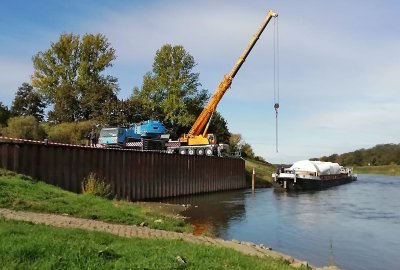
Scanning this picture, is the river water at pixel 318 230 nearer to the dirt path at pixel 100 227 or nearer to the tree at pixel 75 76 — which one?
the dirt path at pixel 100 227

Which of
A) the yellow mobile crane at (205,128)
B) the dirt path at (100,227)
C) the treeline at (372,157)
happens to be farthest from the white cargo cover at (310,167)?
the treeline at (372,157)

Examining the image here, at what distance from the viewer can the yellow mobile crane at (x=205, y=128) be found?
5478cm

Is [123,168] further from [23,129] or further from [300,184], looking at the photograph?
[300,184]

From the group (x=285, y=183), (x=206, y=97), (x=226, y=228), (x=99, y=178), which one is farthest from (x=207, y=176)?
(x=206, y=97)

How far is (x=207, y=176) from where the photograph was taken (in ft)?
164

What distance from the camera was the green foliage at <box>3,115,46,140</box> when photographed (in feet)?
164

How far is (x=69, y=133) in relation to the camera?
58.6 m

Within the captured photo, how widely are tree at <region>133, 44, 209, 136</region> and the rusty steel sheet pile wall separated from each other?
71.6 ft

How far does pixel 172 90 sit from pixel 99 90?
11.3 metres

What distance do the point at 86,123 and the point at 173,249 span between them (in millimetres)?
54316

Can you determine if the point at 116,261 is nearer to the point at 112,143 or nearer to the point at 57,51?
the point at 112,143

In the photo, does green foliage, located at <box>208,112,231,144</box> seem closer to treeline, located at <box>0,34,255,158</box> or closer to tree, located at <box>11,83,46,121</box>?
treeline, located at <box>0,34,255,158</box>

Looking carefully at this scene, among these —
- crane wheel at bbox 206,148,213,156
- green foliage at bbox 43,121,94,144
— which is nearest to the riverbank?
crane wheel at bbox 206,148,213,156

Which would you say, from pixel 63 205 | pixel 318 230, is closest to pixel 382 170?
pixel 318 230
